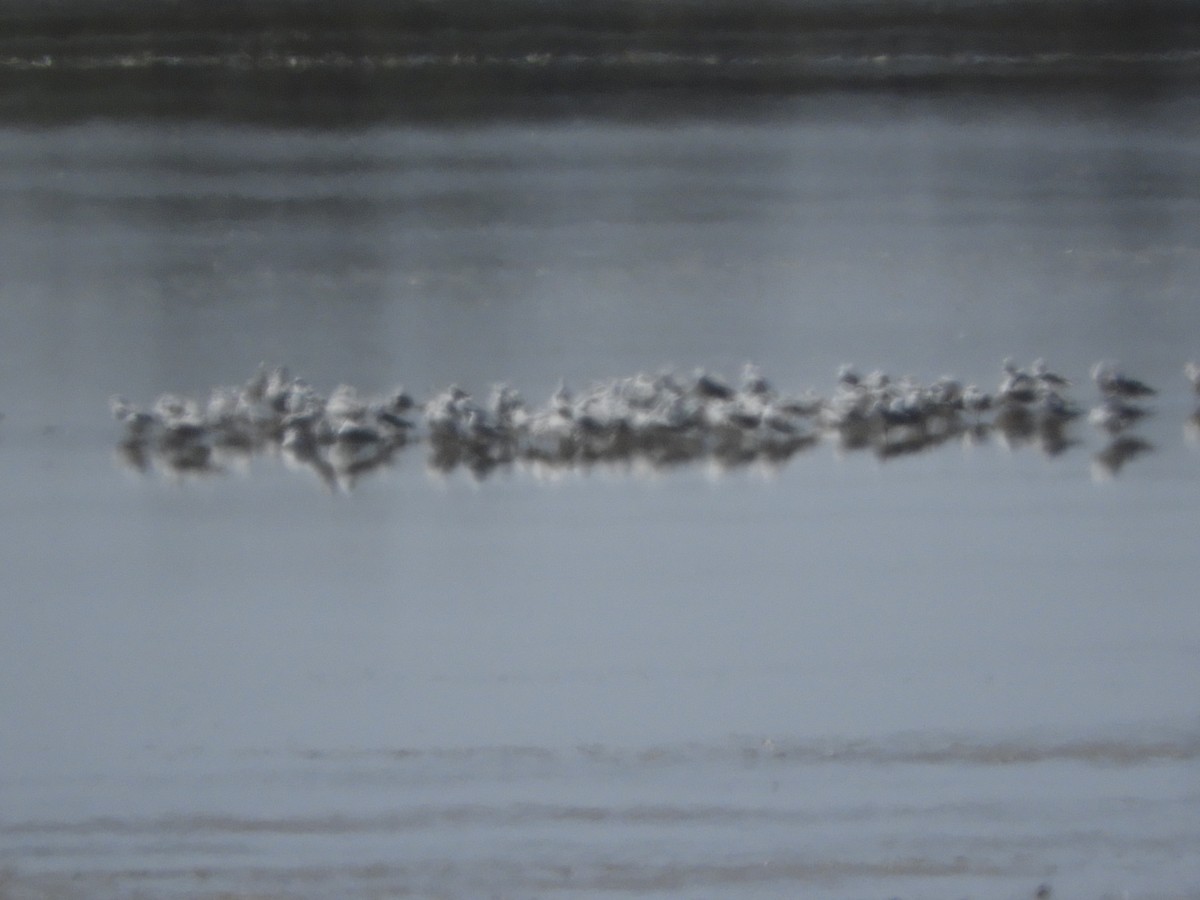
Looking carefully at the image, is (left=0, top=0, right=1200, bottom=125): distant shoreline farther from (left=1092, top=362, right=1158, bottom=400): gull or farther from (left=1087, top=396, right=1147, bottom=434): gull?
(left=1087, top=396, right=1147, bottom=434): gull

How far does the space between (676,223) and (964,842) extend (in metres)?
14.8

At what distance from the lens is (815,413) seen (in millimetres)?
11977

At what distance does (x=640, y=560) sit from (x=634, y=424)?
2.03m

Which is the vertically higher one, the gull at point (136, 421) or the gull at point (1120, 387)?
the gull at point (1120, 387)

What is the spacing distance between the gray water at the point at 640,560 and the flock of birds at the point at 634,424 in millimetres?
241

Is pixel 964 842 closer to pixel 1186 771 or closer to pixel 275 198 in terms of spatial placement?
pixel 1186 771

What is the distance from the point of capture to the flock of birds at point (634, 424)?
1145cm

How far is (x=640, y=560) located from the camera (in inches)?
381

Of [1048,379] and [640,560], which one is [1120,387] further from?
[640,560]

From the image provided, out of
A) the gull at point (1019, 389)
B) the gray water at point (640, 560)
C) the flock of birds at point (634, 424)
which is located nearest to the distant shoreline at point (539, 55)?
the gray water at point (640, 560)

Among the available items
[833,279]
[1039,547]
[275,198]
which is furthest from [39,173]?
[1039,547]

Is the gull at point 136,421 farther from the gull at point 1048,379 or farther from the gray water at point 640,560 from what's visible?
the gull at point 1048,379

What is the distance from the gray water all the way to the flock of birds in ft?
0.79

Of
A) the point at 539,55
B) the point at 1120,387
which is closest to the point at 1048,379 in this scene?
the point at 1120,387
